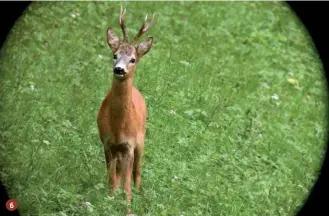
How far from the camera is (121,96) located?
7.54m

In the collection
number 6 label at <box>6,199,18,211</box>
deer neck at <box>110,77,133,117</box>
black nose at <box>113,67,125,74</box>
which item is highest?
black nose at <box>113,67,125,74</box>

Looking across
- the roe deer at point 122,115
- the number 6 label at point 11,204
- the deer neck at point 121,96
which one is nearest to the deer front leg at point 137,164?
the roe deer at point 122,115

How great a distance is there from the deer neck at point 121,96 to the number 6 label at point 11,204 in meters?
1.43

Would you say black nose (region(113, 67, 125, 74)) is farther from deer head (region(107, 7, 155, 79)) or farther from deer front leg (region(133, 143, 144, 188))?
deer front leg (region(133, 143, 144, 188))

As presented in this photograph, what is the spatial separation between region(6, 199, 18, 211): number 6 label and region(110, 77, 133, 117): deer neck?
1431mm

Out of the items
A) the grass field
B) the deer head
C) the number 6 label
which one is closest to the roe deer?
the deer head

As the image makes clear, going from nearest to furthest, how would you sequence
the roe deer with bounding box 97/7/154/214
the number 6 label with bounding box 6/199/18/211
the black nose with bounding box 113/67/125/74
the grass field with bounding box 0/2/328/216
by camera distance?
the number 6 label with bounding box 6/199/18/211 < the black nose with bounding box 113/67/125/74 < the roe deer with bounding box 97/7/154/214 < the grass field with bounding box 0/2/328/216

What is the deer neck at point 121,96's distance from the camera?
749 cm

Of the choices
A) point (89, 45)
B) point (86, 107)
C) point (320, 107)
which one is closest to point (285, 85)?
point (320, 107)

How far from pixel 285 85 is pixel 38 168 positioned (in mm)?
4857

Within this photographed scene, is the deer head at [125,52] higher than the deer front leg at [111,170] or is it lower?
higher

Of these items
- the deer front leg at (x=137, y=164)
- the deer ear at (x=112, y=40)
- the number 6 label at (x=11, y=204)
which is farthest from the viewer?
the deer front leg at (x=137, y=164)

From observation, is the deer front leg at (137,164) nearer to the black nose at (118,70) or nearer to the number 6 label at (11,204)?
the black nose at (118,70)

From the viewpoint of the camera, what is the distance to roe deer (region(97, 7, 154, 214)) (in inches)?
292
